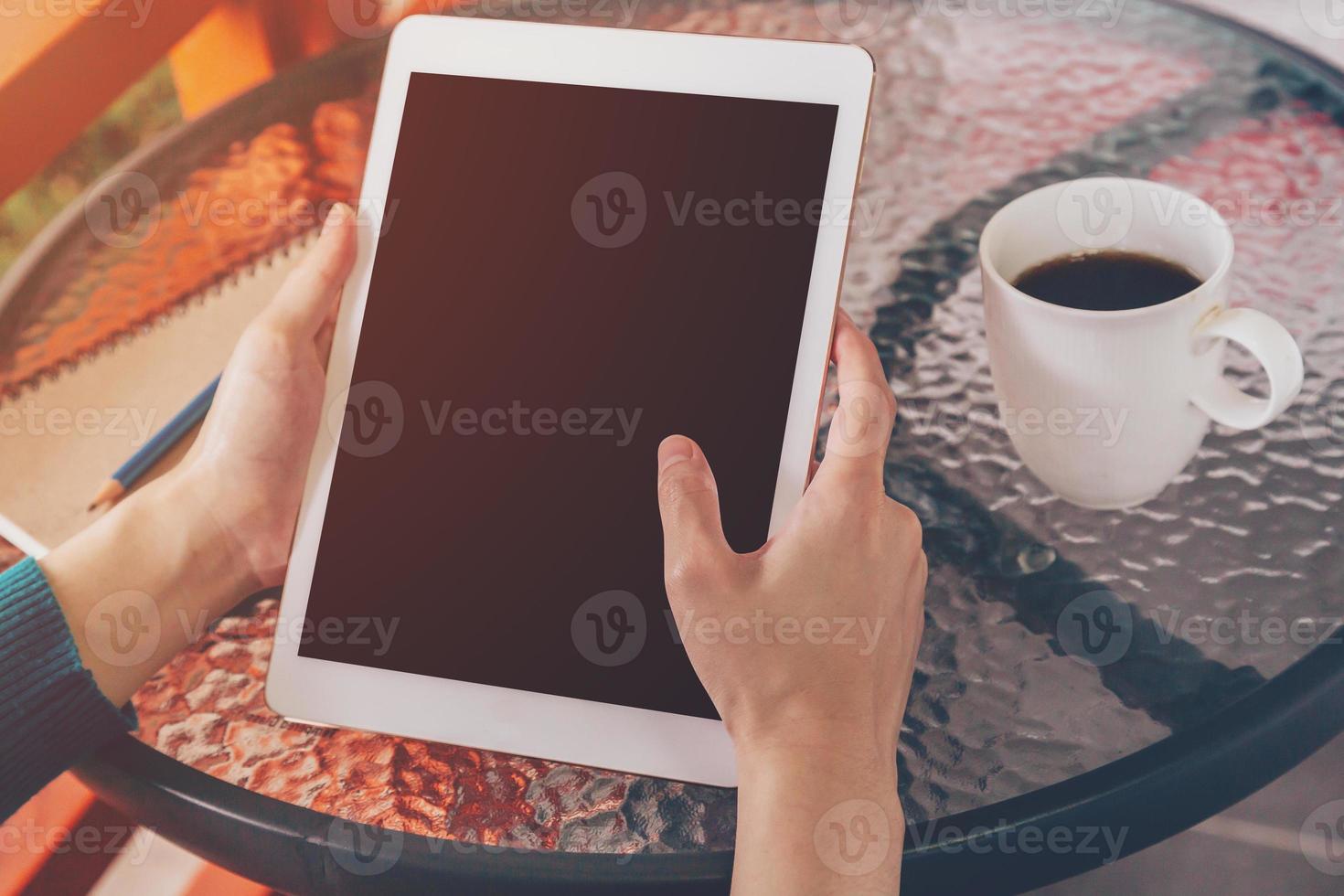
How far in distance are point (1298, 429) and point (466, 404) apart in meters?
0.49

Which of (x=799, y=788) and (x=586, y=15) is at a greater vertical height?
(x=586, y=15)

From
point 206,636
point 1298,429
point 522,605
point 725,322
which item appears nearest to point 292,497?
point 206,636

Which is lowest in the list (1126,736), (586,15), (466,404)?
(1126,736)

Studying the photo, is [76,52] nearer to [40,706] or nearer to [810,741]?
[40,706]

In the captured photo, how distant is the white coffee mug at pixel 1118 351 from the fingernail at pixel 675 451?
169 millimetres

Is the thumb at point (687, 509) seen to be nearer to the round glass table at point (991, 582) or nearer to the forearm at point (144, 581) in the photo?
the round glass table at point (991, 582)

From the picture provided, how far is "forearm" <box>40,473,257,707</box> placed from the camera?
22.8 inches

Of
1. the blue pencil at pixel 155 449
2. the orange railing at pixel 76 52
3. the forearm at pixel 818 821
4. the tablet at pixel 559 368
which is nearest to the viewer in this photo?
the forearm at pixel 818 821

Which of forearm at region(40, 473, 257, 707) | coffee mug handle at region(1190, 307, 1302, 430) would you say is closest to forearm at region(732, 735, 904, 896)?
coffee mug handle at region(1190, 307, 1302, 430)

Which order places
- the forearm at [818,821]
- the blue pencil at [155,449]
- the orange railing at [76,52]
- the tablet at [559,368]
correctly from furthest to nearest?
1. the orange railing at [76,52]
2. the blue pencil at [155,449]
3. the tablet at [559,368]
4. the forearm at [818,821]

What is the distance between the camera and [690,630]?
473 mm

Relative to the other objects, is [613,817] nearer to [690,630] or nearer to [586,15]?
[690,630]

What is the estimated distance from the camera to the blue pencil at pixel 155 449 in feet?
2.18

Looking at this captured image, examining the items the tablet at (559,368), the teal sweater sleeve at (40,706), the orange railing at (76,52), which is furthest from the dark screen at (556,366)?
the orange railing at (76,52)
